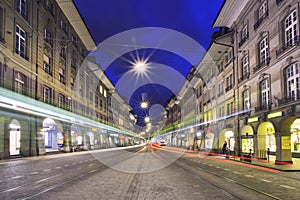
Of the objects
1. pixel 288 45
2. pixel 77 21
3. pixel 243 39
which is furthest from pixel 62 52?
pixel 288 45

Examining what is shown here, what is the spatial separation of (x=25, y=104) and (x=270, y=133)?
2314 cm

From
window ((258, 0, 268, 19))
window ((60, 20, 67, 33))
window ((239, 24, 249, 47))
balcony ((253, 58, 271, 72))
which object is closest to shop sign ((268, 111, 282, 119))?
balcony ((253, 58, 271, 72))

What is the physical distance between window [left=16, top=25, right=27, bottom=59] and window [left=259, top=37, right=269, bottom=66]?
21926 millimetres

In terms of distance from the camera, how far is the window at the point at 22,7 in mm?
28747

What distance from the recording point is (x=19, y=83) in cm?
2856

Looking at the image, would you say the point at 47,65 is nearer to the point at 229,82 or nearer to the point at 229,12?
the point at 229,12

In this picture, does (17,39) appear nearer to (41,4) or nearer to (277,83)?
(41,4)

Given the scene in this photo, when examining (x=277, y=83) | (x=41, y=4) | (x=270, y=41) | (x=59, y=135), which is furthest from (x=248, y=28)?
(x=59, y=135)

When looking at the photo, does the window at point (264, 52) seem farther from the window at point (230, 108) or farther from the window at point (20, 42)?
the window at point (20, 42)

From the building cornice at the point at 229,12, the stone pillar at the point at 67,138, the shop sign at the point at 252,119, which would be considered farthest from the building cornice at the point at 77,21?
the shop sign at the point at 252,119

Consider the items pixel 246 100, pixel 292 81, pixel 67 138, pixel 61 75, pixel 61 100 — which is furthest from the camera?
pixel 61 75

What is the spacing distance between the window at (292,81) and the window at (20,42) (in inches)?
902

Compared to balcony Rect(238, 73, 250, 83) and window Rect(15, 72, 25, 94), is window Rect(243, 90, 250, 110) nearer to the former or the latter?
balcony Rect(238, 73, 250, 83)

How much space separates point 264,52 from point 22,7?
2290 centimetres
